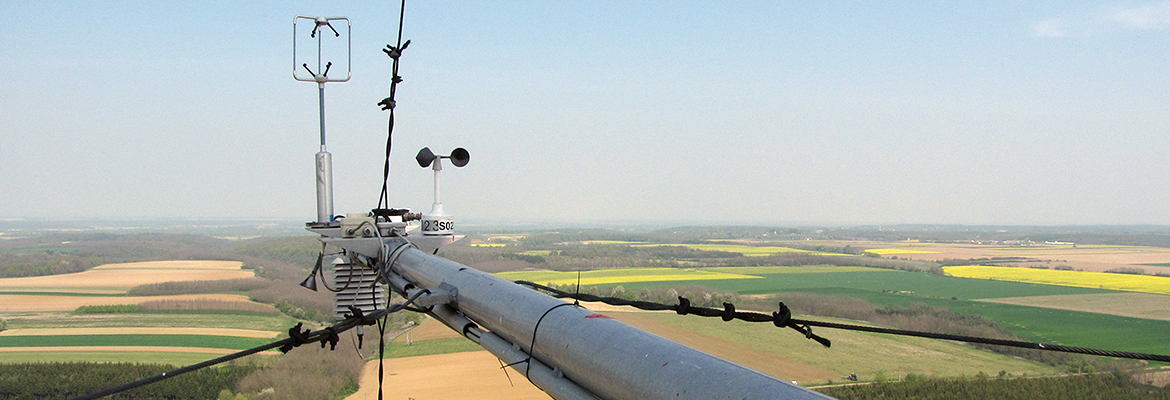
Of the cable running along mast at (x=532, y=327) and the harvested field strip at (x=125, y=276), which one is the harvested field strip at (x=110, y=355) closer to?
the harvested field strip at (x=125, y=276)

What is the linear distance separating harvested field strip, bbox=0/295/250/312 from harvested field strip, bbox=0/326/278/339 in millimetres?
7155

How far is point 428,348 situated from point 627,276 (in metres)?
40.7

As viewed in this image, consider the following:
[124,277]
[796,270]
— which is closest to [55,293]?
[124,277]

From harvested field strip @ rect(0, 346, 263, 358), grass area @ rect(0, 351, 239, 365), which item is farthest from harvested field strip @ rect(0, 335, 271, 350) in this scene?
grass area @ rect(0, 351, 239, 365)

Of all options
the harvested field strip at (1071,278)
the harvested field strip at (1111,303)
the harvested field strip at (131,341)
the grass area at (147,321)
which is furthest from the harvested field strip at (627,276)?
the harvested field strip at (1071,278)

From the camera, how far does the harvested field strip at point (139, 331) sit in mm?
53656

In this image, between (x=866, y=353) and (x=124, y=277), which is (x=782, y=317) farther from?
(x=124, y=277)

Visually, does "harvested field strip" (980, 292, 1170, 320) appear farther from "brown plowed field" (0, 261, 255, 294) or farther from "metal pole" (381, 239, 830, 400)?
"brown plowed field" (0, 261, 255, 294)

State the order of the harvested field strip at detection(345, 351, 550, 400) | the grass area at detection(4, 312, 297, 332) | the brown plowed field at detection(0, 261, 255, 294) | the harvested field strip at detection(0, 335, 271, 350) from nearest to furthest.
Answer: the harvested field strip at detection(345, 351, 550, 400), the harvested field strip at detection(0, 335, 271, 350), the grass area at detection(4, 312, 297, 332), the brown plowed field at detection(0, 261, 255, 294)

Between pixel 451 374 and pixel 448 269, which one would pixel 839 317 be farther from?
pixel 448 269

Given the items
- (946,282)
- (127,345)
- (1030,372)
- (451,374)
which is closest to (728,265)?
(946,282)

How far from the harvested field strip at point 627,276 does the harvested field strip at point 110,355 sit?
32708 millimetres

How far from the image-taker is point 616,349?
2797 millimetres

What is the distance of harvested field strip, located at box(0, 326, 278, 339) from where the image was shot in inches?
2112
